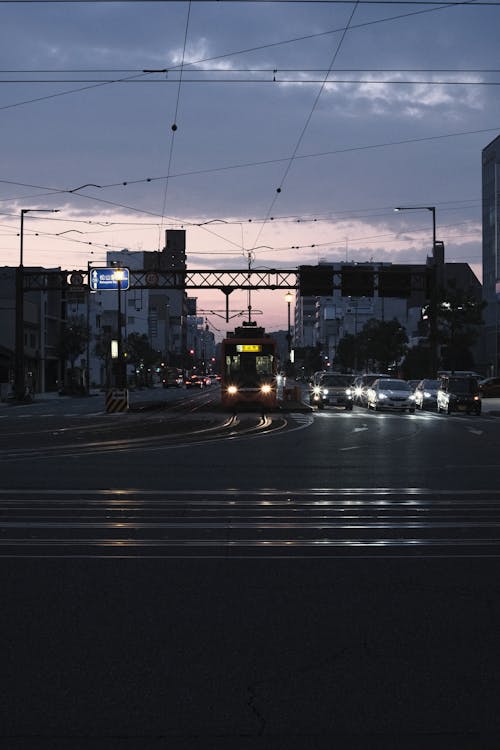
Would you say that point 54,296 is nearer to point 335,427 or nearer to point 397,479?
point 335,427

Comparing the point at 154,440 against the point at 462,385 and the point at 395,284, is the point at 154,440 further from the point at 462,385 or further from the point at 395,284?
the point at 395,284

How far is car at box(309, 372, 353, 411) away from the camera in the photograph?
51062 mm

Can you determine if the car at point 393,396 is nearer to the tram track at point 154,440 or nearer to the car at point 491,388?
the tram track at point 154,440

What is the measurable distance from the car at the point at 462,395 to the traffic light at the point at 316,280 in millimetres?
16762

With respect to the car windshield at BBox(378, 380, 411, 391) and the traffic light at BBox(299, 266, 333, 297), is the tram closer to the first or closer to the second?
the car windshield at BBox(378, 380, 411, 391)

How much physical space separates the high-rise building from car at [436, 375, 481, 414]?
54.6m

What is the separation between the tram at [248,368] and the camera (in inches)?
1886
